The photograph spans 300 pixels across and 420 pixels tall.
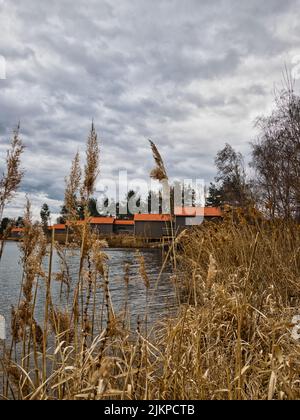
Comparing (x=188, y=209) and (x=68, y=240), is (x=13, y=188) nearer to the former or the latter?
(x=68, y=240)

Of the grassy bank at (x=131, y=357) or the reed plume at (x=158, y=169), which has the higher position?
the reed plume at (x=158, y=169)

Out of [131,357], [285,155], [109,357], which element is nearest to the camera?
[109,357]

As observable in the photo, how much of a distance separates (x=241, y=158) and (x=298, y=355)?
38.3 meters

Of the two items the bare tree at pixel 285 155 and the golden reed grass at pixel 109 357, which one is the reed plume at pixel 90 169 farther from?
the bare tree at pixel 285 155

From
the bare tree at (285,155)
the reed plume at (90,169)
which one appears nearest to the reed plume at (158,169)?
the reed plume at (90,169)

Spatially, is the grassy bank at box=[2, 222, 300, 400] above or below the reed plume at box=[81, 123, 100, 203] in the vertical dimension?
below

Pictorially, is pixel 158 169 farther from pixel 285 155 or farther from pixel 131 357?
pixel 285 155

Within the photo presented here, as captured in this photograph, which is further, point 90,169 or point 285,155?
point 285,155

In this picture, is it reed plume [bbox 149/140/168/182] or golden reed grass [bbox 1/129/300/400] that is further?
reed plume [bbox 149/140/168/182]

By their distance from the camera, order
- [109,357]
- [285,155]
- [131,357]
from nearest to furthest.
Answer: [109,357]
[131,357]
[285,155]

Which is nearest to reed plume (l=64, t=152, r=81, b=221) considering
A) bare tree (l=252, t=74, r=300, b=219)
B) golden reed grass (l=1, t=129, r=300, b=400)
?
golden reed grass (l=1, t=129, r=300, b=400)

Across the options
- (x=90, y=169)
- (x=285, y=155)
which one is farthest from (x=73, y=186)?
(x=285, y=155)

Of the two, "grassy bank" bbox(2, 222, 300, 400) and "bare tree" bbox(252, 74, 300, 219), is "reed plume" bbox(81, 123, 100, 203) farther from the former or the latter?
"bare tree" bbox(252, 74, 300, 219)
